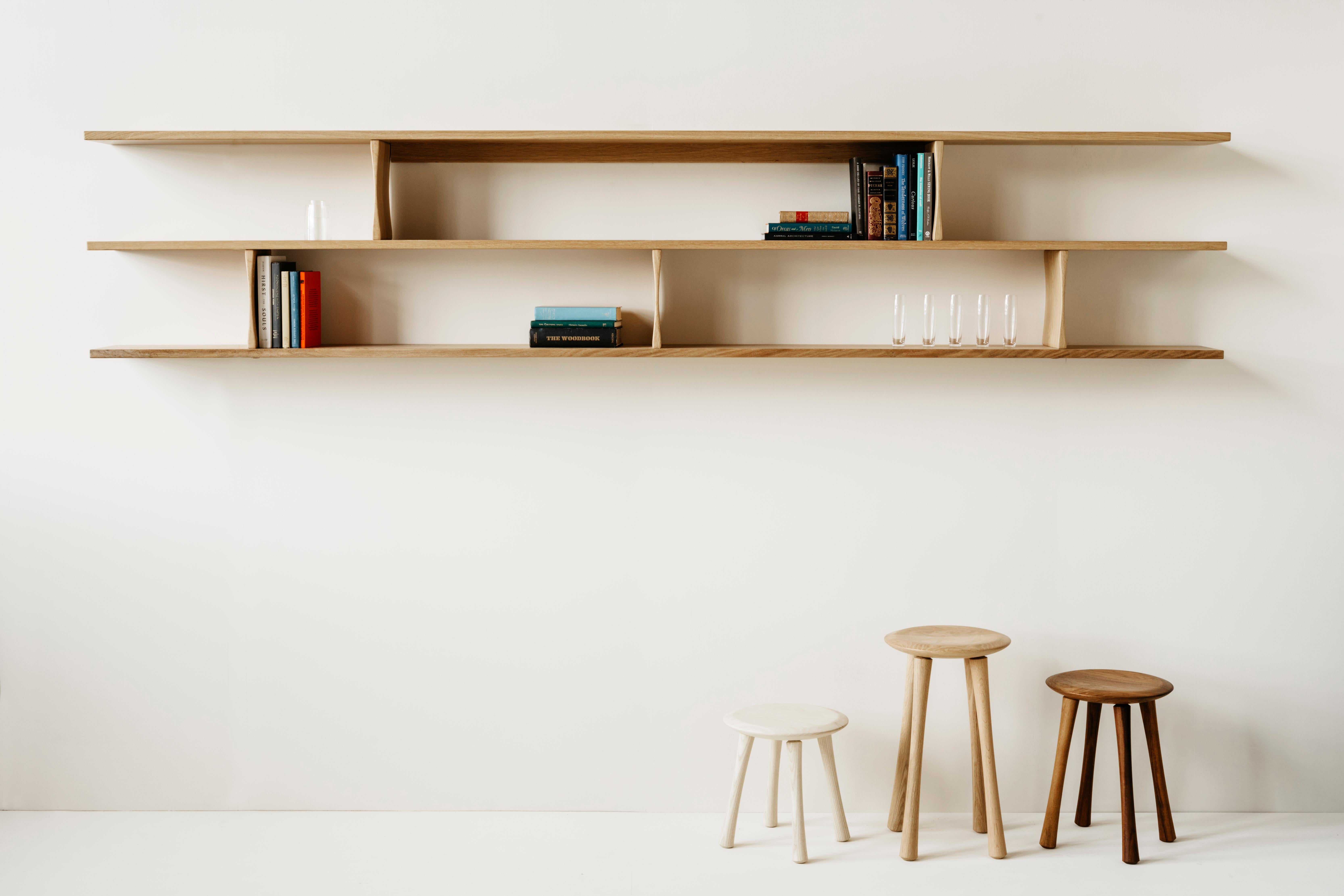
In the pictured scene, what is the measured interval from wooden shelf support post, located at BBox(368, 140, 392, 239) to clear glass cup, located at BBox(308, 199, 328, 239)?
15cm

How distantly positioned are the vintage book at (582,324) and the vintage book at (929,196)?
2.87 ft

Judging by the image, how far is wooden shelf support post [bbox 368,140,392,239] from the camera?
268cm

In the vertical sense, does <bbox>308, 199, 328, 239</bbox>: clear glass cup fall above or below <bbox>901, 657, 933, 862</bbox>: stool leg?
above

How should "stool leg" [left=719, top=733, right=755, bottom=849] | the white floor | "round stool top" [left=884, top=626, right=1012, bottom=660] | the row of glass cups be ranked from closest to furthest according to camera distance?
1. the white floor
2. "round stool top" [left=884, top=626, right=1012, bottom=660]
3. "stool leg" [left=719, top=733, right=755, bottom=849]
4. the row of glass cups

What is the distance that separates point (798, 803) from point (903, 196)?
63.0 inches

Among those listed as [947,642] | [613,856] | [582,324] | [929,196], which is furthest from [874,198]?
[613,856]

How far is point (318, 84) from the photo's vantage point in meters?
2.84

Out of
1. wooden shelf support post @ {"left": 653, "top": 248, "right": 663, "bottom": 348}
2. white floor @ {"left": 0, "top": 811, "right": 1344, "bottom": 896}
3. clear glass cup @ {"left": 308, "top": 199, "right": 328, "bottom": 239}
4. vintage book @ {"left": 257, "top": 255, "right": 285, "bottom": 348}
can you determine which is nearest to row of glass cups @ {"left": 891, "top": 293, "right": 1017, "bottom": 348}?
wooden shelf support post @ {"left": 653, "top": 248, "right": 663, "bottom": 348}

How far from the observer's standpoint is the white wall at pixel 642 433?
112 inches

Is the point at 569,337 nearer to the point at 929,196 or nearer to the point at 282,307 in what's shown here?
the point at 282,307

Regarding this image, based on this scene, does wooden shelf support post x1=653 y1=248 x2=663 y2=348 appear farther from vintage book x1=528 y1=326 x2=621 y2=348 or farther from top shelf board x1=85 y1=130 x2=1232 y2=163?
top shelf board x1=85 y1=130 x2=1232 y2=163

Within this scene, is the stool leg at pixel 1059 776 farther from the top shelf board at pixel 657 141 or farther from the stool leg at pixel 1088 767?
the top shelf board at pixel 657 141

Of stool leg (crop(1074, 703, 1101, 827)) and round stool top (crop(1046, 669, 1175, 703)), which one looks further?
stool leg (crop(1074, 703, 1101, 827))

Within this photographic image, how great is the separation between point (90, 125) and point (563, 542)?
1.78 meters
